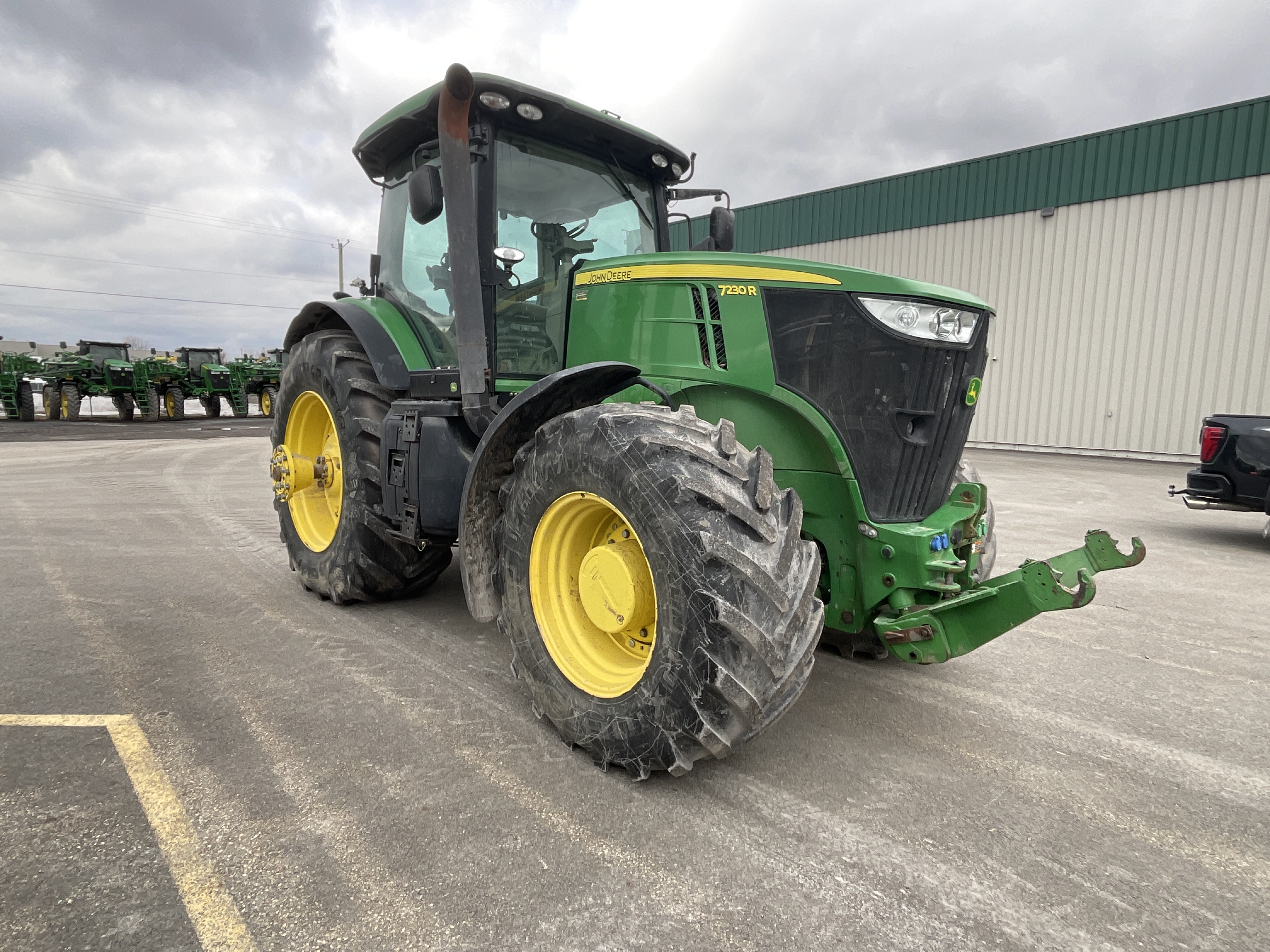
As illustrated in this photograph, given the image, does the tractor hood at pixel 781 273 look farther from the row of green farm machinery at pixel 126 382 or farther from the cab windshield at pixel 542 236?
the row of green farm machinery at pixel 126 382

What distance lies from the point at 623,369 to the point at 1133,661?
2933 mm

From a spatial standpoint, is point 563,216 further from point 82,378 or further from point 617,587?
Answer: point 82,378

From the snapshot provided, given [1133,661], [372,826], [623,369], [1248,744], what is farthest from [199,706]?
[1133,661]

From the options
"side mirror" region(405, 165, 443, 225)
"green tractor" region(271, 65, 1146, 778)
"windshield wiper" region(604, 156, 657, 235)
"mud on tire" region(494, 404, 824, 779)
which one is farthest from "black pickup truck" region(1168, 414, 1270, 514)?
"side mirror" region(405, 165, 443, 225)

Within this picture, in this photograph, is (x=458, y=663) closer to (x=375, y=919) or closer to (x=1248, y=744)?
(x=375, y=919)

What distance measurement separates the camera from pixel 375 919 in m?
1.71

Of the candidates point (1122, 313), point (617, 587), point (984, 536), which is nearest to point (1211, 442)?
point (984, 536)

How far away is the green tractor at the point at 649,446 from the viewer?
2.12m

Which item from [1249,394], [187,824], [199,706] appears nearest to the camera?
[187,824]

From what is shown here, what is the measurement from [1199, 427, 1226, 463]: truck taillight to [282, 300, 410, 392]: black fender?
266 inches

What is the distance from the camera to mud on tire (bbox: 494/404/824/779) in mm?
2025

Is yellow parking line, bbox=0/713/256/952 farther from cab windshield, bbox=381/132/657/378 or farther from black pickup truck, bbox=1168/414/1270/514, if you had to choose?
black pickup truck, bbox=1168/414/1270/514

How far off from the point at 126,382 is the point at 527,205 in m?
23.9

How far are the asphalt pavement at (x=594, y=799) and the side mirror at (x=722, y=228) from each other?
223 cm
